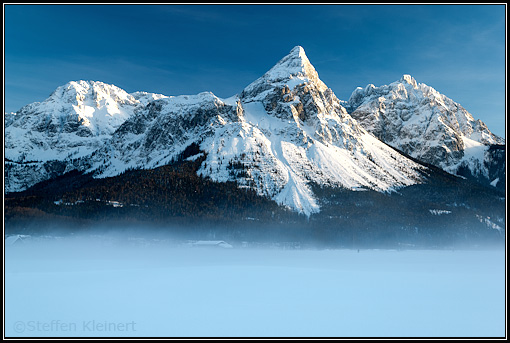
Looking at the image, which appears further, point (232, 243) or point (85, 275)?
point (232, 243)

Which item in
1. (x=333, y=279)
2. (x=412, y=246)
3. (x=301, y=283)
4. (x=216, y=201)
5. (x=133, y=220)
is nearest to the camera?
(x=301, y=283)

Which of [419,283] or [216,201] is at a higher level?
[216,201]

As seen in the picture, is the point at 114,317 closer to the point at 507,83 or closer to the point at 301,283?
the point at 301,283

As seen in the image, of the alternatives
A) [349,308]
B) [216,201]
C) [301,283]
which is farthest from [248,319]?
[216,201]

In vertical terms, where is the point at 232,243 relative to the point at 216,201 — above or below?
below

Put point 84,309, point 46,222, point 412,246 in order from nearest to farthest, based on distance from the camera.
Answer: point 84,309
point 46,222
point 412,246

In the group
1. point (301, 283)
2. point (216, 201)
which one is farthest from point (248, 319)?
point (216, 201)

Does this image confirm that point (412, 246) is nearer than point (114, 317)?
No

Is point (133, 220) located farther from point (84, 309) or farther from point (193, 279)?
point (84, 309)

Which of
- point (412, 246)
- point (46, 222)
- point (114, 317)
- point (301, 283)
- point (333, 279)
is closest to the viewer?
point (114, 317)
